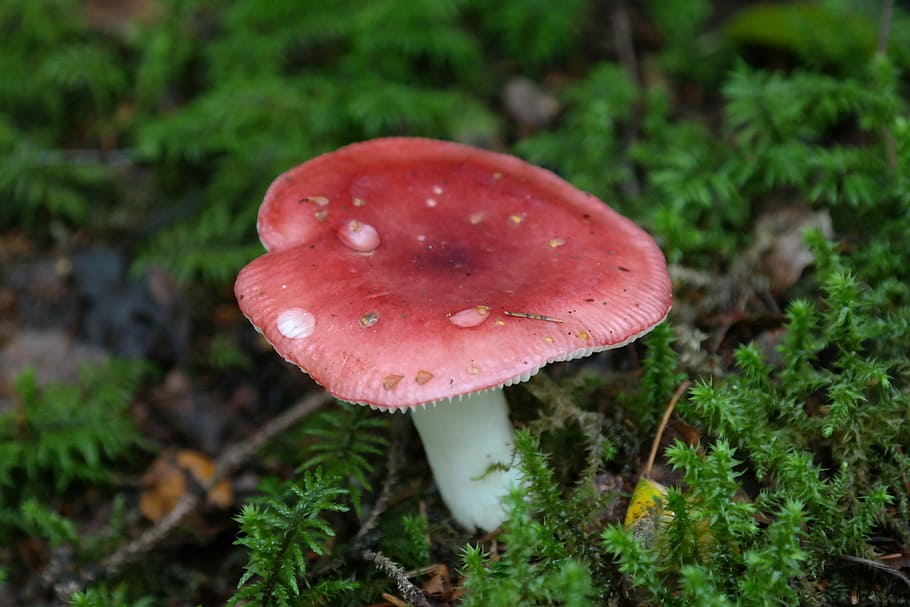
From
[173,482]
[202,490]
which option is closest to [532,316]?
[202,490]

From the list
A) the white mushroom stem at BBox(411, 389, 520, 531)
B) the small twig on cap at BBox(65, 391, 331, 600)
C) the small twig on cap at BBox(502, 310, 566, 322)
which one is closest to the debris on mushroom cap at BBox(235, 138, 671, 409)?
the small twig on cap at BBox(502, 310, 566, 322)

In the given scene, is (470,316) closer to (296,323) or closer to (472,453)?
(296,323)

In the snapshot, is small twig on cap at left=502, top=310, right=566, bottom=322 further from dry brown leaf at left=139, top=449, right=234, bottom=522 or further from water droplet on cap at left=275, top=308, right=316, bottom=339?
dry brown leaf at left=139, top=449, right=234, bottom=522

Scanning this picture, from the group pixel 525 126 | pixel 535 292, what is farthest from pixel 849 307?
pixel 525 126

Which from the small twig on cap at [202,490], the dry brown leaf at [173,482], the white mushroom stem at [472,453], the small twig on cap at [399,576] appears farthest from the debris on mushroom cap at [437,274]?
the dry brown leaf at [173,482]

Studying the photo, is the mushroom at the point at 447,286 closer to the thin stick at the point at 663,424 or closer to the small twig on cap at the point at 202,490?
the thin stick at the point at 663,424
